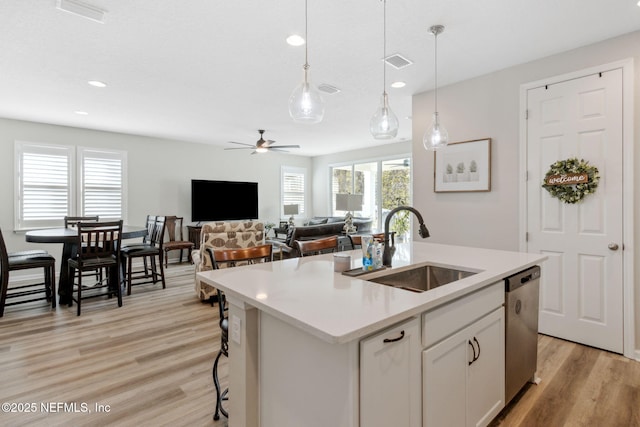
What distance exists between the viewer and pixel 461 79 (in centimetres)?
364

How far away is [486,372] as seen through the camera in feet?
5.64

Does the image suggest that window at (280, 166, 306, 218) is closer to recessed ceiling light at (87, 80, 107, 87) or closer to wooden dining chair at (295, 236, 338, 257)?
recessed ceiling light at (87, 80, 107, 87)

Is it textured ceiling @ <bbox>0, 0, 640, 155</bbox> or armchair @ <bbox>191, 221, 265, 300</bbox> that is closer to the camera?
textured ceiling @ <bbox>0, 0, 640, 155</bbox>

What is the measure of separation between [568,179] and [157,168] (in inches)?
270

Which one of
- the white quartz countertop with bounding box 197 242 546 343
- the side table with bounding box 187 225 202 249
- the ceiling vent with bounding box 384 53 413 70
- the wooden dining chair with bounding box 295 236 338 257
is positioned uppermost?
the ceiling vent with bounding box 384 53 413 70

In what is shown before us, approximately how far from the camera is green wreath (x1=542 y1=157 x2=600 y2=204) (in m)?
2.82

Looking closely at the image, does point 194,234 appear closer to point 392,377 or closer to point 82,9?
point 82,9

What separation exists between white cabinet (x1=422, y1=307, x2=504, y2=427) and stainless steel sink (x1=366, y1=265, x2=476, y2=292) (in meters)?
0.31

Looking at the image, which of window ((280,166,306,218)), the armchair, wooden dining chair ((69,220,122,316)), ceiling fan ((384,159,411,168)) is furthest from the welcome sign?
window ((280,166,306,218))

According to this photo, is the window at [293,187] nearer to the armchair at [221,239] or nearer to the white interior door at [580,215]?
the armchair at [221,239]

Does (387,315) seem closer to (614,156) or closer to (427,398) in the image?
(427,398)

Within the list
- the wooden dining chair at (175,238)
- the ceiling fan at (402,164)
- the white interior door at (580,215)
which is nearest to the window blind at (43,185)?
the wooden dining chair at (175,238)

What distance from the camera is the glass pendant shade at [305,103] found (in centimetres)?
199

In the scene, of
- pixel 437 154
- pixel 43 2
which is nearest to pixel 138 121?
pixel 43 2
